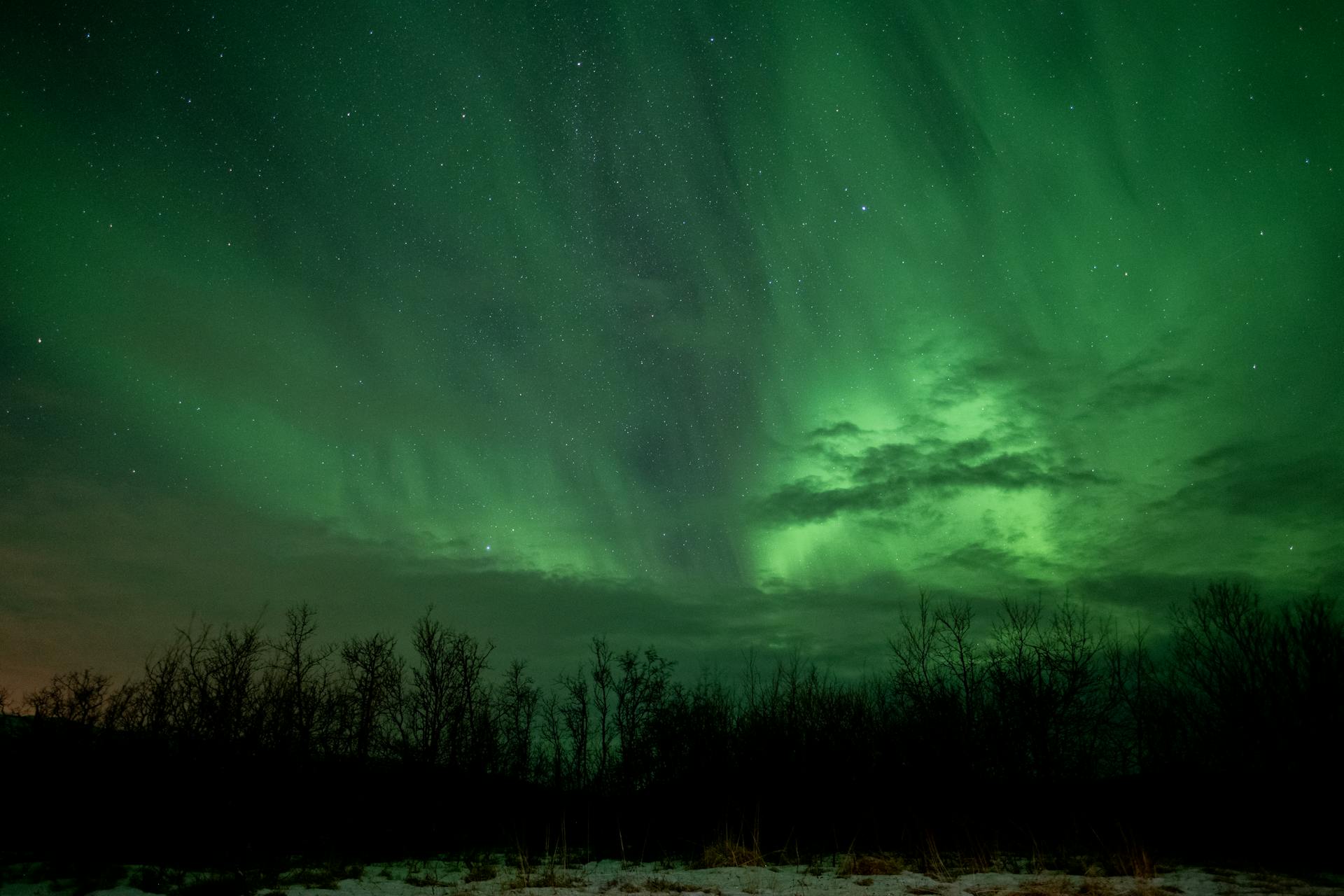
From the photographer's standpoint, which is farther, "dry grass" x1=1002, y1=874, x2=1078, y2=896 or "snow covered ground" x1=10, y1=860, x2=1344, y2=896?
"snow covered ground" x1=10, y1=860, x2=1344, y2=896

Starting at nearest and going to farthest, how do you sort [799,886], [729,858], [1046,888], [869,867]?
1. [1046,888]
2. [799,886]
3. [869,867]
4. [729,858]

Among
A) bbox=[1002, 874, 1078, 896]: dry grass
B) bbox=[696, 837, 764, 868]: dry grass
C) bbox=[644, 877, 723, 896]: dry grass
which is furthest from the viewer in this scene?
bbox=[696, 837, 764, 868]: dry grass

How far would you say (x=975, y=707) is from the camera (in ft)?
153

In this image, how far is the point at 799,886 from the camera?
49.9ft

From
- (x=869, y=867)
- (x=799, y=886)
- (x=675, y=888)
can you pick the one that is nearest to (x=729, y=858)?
(x=869, y=867)

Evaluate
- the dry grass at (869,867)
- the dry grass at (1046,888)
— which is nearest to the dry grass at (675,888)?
the dry grass at (869,867)

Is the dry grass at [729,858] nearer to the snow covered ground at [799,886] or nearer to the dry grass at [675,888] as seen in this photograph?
the snow covered ground at [799,886]

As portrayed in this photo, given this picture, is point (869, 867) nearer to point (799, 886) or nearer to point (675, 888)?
point (799, 886)

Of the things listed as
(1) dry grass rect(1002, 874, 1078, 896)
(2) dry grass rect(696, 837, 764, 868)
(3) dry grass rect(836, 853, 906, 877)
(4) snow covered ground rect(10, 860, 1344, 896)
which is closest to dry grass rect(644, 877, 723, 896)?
(4) snow covered ground rect(10, 860, 1344, 896)

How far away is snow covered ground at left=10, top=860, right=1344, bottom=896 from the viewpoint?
12.7 metres

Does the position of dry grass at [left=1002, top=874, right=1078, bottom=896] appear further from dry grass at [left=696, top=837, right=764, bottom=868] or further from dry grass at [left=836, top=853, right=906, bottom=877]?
dry grass at [left=696, top=837, right=764, bottom=868]

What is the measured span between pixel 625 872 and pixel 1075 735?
34.4 m

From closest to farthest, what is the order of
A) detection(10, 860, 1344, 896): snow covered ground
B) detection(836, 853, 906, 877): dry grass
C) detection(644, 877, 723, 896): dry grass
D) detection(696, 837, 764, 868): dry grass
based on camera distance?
1. detection(10, 860, 1344, 896): snow covered ground
2. detection(644, 877, 723, 896): dry grass
3. detection(836, 853, 906, 877): dry grass
4. detection(696, 837, 764, 868): dry grass

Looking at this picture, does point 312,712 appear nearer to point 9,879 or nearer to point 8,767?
point 8,767
